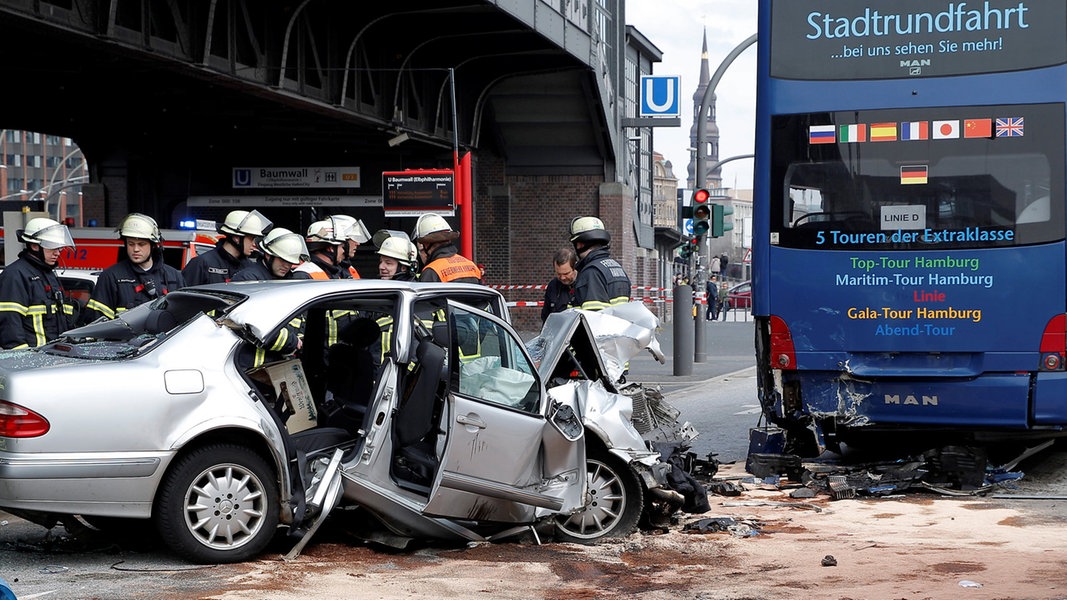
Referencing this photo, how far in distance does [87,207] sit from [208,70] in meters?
16.4

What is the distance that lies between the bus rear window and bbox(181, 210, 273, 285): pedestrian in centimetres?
408

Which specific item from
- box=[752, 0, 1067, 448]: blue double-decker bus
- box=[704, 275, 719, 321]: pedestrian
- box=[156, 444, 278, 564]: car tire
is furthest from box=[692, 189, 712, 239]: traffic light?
box=[704, 275, 719, 321]: pedestrian

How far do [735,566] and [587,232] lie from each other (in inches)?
141

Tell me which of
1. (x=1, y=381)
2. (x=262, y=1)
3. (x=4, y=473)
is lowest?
(x=4, y=473)

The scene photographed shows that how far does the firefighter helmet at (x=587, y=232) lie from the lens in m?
9.82

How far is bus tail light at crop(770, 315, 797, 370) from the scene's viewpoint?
1010cm

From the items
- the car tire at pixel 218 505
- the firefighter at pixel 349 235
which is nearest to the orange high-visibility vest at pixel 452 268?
the car tire at pixel 218 505

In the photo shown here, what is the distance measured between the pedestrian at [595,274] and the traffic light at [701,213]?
1196 centimetres

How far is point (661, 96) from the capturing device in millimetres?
30453

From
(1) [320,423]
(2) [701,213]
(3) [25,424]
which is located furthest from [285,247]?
(2) [701,213]

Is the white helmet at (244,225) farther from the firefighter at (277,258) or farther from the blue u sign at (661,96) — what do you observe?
the blue u sign at (661,96)

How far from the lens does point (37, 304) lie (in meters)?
9.19

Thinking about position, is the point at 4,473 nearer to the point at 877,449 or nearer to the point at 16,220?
the point at 877,449

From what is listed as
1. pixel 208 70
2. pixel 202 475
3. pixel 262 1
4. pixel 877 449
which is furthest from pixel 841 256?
pixel 262 1
